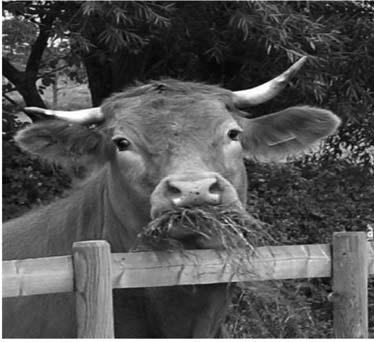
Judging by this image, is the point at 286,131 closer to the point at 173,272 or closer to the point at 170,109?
the point at 170,109

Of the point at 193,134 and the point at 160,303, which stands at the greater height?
the point at 193,134

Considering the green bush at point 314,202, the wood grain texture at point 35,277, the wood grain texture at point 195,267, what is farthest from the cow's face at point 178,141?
the green bush at point 314,202

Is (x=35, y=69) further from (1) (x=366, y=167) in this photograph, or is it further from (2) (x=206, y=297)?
(2) (x=206, y=297)

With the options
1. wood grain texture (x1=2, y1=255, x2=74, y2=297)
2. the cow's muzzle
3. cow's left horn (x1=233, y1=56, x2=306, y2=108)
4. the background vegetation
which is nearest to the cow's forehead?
cow's left horn (x1=233, y1=56, x2=306, y2=108)

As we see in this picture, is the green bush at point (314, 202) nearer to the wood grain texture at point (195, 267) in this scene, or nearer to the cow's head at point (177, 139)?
the cow's head at point (177, 139)

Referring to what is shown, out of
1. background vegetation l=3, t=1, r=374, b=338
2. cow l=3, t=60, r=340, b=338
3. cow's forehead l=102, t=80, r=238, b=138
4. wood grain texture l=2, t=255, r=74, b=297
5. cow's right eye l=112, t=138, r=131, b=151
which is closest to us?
wood grain texture l=2, t=255, r=74, b=297

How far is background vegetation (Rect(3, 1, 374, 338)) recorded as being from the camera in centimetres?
716

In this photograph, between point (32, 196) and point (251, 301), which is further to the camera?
point (32, 196)

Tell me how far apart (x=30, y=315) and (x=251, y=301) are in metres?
1.55

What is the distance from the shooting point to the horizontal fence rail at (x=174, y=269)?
330 centimetres

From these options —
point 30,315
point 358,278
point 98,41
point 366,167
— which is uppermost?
point 98,41

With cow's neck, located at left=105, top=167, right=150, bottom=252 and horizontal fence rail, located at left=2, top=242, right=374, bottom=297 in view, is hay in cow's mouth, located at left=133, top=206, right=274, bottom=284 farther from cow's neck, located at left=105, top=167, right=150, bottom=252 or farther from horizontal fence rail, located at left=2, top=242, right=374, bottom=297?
cow's neck, located at left=105, top=167, right=150, bottom=252

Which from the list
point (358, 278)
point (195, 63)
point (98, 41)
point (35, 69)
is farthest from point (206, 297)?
point (35, 69)

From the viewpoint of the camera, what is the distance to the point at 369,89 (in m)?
8.73
